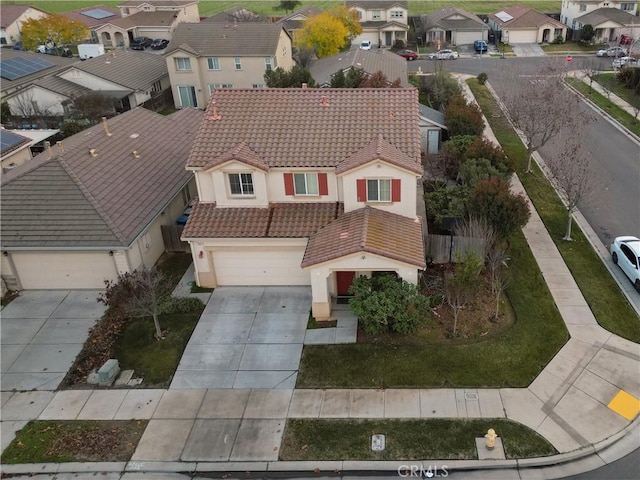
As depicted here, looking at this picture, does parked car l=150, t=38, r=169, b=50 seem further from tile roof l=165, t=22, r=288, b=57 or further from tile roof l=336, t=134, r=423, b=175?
tile roof l=336, t=134, r=423, b=175

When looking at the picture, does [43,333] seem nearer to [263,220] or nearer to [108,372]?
[108,372]

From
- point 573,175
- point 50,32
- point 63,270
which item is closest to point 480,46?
point 573,175

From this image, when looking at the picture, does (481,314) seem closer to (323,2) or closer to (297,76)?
(297,76)

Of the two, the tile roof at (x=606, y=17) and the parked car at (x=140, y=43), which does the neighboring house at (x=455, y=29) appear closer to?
the tile roof at (x=606, y=17)

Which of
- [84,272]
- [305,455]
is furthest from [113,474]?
[84,272]

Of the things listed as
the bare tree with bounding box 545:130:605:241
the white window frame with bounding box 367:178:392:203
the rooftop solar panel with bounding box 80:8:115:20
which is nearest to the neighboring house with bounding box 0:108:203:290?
the white window frame with bounding box 367:178:392:203
